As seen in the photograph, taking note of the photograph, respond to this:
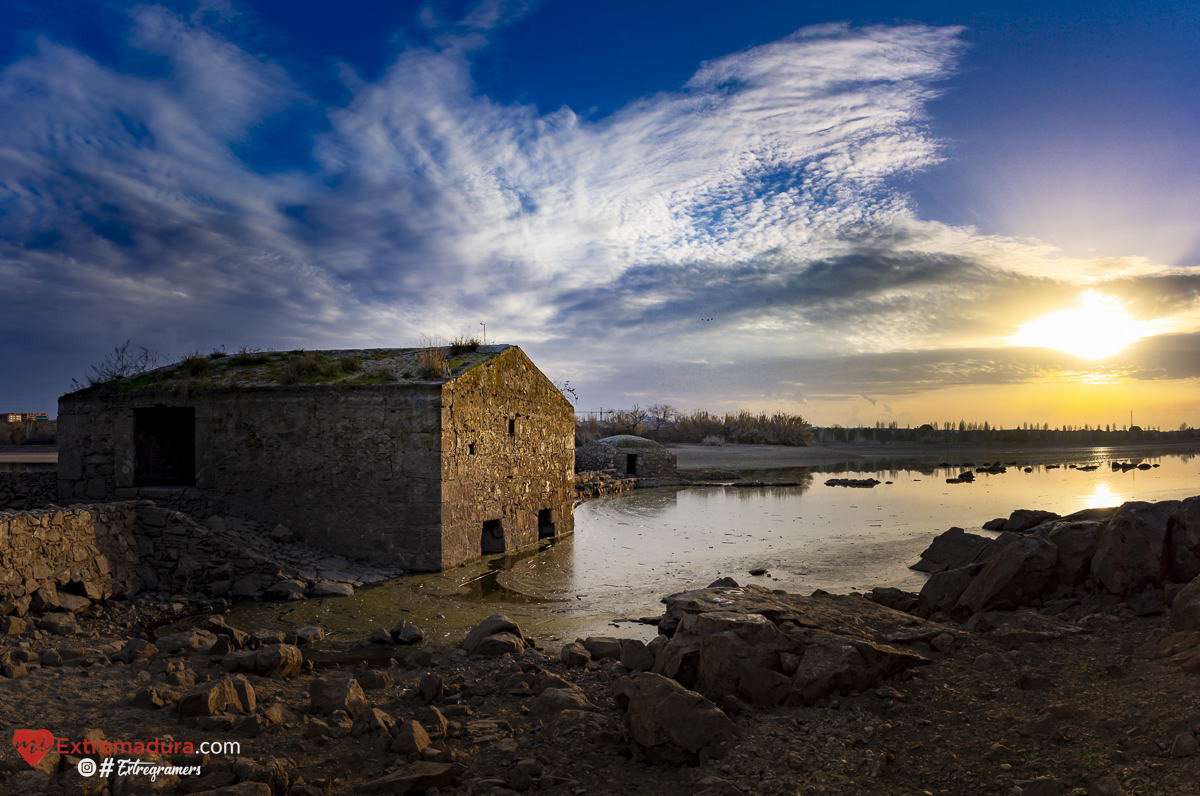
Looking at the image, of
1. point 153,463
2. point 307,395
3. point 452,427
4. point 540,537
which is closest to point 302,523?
point 307,395

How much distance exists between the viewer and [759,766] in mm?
4246

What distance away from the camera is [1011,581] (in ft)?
25.1

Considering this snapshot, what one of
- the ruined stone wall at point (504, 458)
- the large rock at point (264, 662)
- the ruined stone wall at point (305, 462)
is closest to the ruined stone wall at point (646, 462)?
the ruined stone wall at point (504, 458)

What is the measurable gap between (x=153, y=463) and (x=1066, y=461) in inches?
2363

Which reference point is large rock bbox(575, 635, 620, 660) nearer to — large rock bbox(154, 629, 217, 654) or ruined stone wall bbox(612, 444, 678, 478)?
large rock bbox(154, 629, 217, 654)

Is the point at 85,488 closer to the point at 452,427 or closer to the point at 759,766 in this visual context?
the point at 452,427

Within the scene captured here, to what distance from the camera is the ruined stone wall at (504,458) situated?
12164mm

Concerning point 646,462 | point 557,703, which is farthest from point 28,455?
point 557,703

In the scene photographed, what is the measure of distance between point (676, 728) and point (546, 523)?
1231cm

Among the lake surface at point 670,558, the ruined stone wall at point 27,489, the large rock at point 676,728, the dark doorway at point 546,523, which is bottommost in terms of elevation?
the lake surface at point 670,558

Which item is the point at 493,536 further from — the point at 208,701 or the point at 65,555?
the point at 208,701

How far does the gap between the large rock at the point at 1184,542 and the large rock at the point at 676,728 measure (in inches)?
235

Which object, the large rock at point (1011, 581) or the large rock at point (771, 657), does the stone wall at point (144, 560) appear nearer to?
the large rock at point (771, 657)

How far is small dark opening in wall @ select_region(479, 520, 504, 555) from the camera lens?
1389cm
